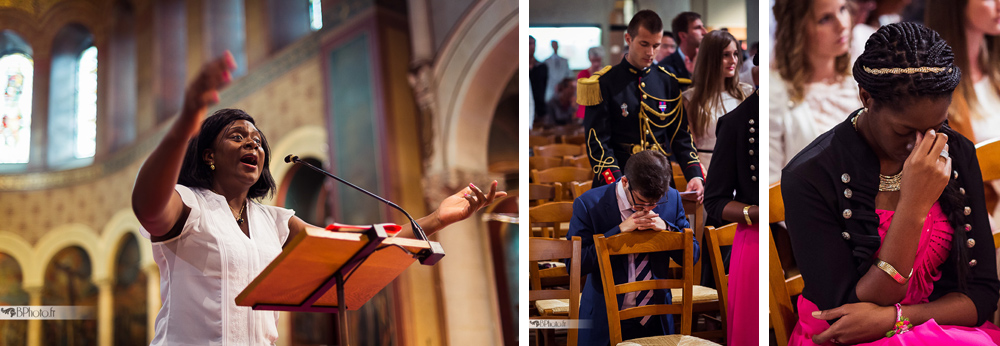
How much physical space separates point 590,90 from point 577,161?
317 millimetres

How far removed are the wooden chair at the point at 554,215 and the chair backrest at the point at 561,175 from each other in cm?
12

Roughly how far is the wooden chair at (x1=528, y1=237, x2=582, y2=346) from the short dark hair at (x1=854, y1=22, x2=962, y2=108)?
4.06ft

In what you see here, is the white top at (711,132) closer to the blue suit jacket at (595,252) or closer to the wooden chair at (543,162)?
the blue suit jacket at (595,252)

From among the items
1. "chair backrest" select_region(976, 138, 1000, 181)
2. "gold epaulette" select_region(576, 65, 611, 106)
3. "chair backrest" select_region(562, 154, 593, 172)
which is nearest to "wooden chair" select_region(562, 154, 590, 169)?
"chair backrest" select_region(562, 154, 593, 172)

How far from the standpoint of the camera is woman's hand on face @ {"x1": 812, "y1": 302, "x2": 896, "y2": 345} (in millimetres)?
2400

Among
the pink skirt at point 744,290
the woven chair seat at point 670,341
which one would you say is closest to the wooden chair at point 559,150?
the pink skirt at point 744,290

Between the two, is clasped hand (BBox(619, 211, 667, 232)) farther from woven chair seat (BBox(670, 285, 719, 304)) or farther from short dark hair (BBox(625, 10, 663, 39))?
short dark hair (BBox(625, 10, 663, 39))

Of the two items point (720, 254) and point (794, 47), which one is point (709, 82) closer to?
point (794, 47)

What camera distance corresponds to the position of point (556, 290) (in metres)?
3.05

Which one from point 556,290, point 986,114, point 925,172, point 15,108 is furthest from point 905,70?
point 15,108

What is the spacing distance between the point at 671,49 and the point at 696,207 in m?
0.69

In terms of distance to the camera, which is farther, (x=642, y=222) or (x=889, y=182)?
(x=642, y=222)

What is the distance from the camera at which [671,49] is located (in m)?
3.08

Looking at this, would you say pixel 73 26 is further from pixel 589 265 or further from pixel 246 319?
pixel 589 265
